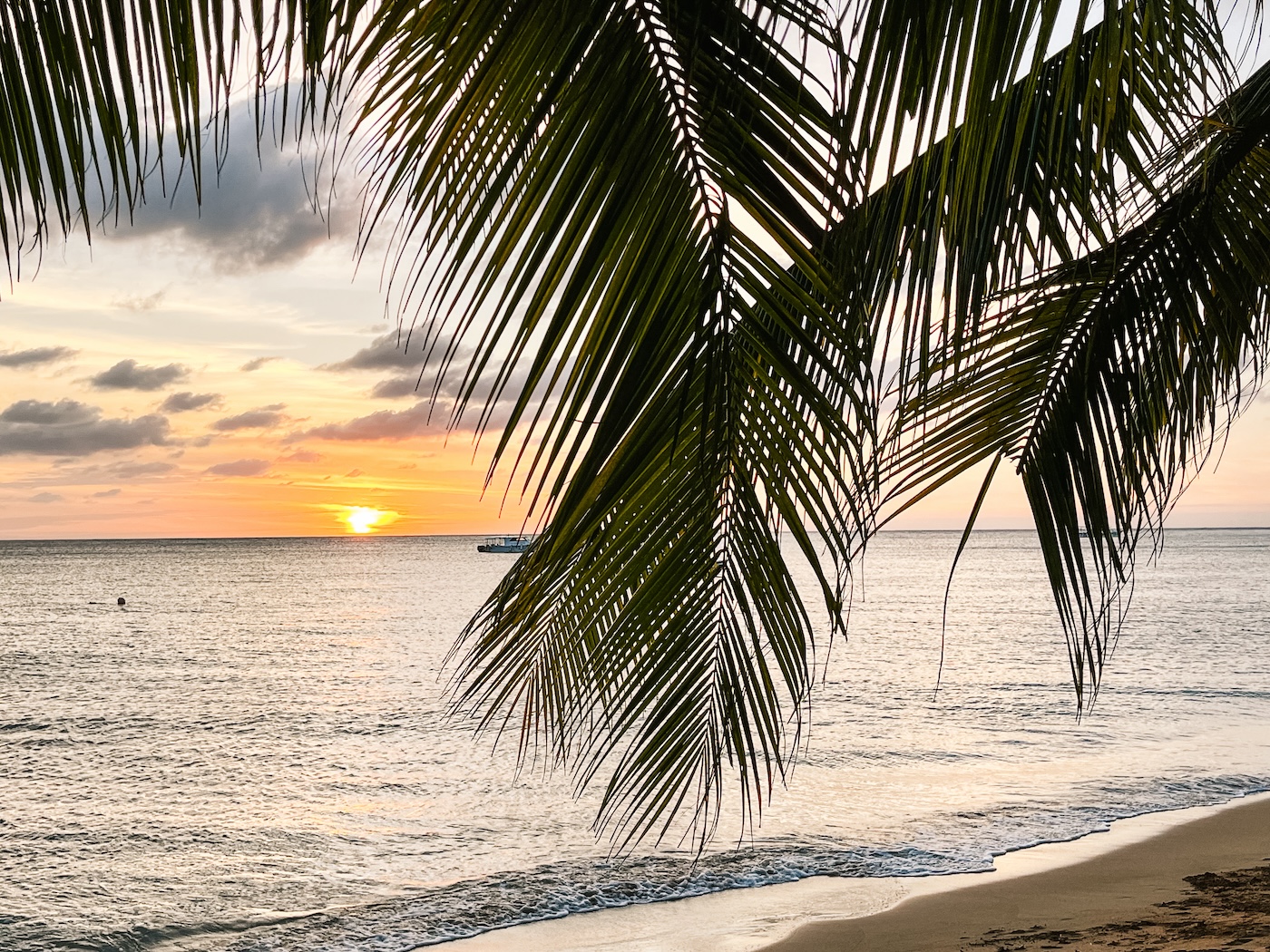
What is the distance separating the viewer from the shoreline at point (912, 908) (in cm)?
813

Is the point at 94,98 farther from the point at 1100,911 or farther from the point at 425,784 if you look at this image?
the point at 425,784

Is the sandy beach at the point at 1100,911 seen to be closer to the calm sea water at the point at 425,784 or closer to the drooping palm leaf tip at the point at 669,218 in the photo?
the calm sea water at the point at 425,784

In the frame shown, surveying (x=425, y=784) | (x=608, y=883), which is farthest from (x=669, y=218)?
(x=425, y=784)

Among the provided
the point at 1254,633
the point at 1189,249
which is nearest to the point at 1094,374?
the point at 1189,249

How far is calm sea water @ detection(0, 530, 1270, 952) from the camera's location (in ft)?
31.6

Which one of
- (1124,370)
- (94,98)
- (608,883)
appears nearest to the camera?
(94,98)

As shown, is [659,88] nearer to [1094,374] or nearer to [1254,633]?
[1094,374]

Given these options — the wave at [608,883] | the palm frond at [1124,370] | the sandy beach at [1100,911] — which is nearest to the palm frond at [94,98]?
the palm frond at [1124,370]

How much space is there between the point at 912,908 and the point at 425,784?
7.69 meters

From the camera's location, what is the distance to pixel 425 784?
1425cm

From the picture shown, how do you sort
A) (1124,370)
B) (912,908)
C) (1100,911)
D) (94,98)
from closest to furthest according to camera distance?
(94,98) < (1124,370) < (1100,911) < (912,908)

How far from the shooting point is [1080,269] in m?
1.94

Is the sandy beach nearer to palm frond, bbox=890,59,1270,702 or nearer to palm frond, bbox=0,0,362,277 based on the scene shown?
palm frond, bbox=890,59,1270,702

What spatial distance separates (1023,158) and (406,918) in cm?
921
